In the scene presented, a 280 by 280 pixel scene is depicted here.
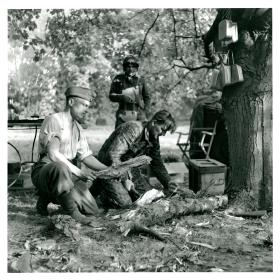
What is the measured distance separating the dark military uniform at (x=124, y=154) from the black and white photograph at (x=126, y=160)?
0.05 feet

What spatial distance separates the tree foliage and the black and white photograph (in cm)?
2

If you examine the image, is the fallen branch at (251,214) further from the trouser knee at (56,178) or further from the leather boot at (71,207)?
the trouser knee at (56,178)

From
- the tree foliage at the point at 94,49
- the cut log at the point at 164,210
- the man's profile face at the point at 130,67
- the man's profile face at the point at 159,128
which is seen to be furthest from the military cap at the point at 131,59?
the cut log at the point at 164,210

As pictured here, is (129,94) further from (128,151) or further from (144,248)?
(144,248)

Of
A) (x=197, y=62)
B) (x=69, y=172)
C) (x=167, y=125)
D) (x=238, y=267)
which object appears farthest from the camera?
(x=197, y=62)

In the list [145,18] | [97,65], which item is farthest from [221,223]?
[97,65]

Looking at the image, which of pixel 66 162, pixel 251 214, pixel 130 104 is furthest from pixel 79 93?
pixel 251 214

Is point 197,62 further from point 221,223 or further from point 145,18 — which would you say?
point 221,223

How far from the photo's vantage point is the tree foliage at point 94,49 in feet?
16.3

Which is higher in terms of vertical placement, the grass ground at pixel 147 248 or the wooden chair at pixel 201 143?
the wooden chair at pixel 201 143

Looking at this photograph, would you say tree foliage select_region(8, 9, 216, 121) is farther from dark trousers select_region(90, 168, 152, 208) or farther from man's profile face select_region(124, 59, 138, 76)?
dark trousers select_region(90, 168, 152, 208)

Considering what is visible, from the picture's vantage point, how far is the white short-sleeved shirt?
4172mm

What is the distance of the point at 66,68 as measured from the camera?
20.0ft
